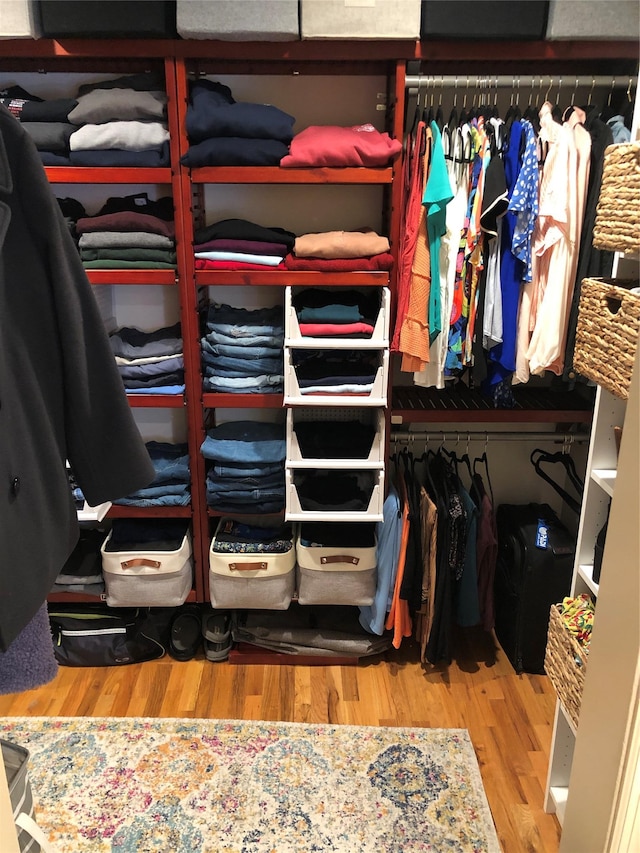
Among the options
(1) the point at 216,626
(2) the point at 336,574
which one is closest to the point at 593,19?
(2) the point at 336,574

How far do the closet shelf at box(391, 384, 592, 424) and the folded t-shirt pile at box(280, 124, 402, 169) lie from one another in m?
0.81

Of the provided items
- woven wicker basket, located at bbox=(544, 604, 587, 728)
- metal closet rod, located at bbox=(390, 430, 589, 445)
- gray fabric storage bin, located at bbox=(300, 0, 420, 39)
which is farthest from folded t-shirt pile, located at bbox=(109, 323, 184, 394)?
woven wicker basket, located at bbox=(544, 604, 587, 728)

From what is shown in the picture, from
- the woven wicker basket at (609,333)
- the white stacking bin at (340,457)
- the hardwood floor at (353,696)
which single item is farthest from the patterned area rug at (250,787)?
the woven wicker basket at (609,333)

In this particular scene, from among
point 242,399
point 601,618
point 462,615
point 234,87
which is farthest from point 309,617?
point 234,87

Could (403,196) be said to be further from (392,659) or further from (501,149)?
(392,659)

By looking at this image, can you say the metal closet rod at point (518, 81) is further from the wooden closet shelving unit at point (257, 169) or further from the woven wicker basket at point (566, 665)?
the woven wicker basket at point (566, 665)

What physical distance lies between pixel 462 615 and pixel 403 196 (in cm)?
149

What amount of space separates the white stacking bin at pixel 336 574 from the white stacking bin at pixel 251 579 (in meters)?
0.05

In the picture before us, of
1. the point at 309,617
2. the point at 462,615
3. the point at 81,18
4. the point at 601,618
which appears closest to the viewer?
the point at 601,618

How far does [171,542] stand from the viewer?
246 centimetres

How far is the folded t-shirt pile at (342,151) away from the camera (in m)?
2.06

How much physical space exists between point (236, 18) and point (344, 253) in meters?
0.71

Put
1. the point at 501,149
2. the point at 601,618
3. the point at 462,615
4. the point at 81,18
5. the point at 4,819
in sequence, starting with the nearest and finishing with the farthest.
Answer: the point at 4,819 → the point at 601,618 → the point at 81,18 → the point at 501,149 → the point at 462,615

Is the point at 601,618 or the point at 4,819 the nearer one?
the point at 4,819
